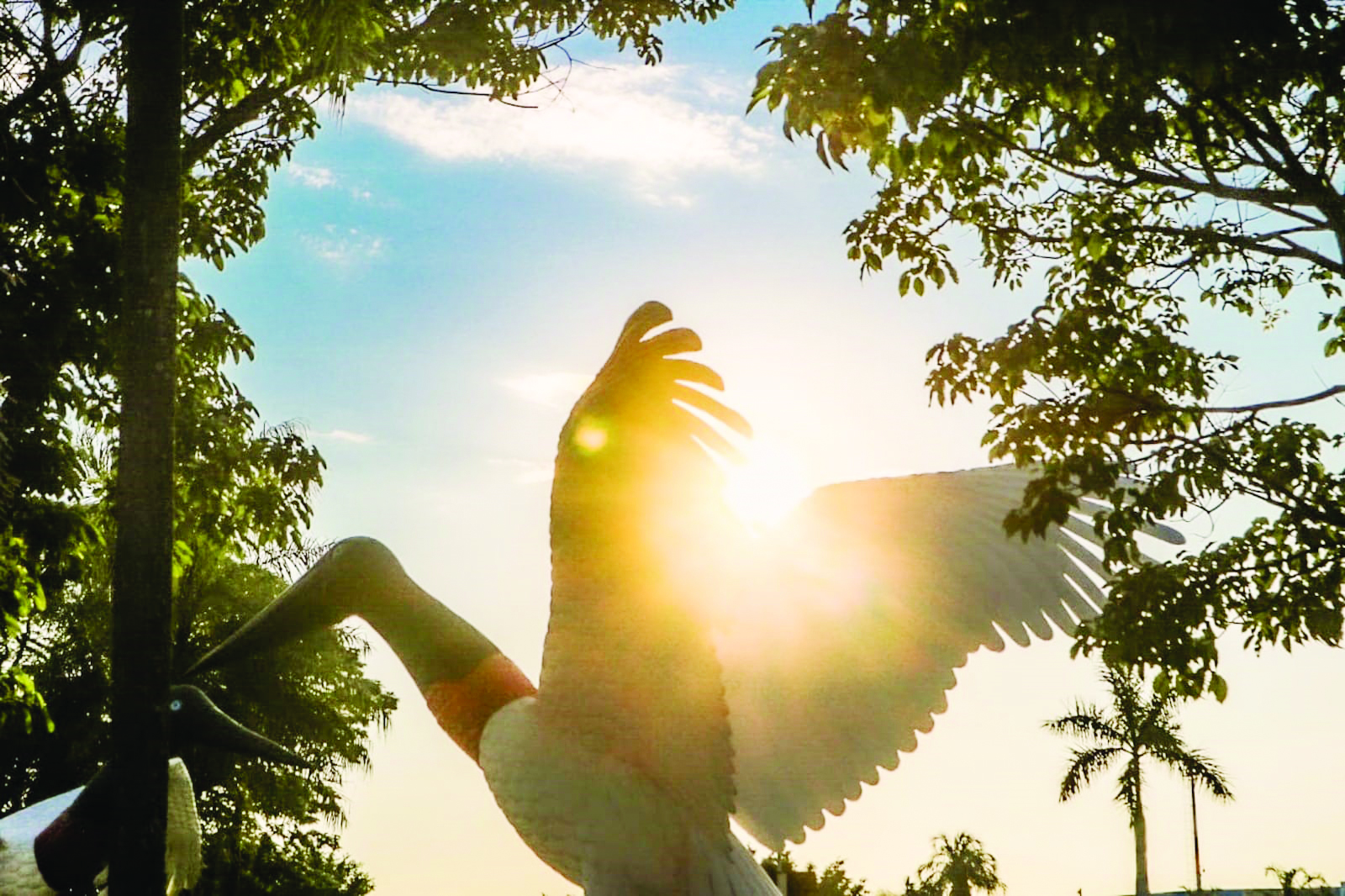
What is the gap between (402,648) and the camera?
4.57 m

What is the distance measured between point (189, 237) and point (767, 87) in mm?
6408

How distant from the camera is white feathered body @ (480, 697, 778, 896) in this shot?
415 cm

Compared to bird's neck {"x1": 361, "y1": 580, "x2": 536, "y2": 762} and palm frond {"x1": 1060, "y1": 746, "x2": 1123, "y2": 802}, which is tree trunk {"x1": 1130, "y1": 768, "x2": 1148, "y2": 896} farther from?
bird's neck {"x1": 361, "y1": 580, "x2": 536, "y2": 762}

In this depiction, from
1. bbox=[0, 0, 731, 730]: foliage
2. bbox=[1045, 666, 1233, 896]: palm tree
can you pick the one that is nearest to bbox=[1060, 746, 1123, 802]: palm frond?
bbox=[1045, 666, 1233, 896]: palm tree

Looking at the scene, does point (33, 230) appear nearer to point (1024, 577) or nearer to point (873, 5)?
point (873, 5)

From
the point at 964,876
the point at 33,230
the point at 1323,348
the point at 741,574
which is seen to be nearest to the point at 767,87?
the point at 741,574

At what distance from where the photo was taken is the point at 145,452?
5.84m

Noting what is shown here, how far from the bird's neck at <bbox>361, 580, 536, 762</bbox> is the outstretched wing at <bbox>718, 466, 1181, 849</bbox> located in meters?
1.01

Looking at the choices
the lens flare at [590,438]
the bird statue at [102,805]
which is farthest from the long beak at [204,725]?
the lens flare at [590,438]

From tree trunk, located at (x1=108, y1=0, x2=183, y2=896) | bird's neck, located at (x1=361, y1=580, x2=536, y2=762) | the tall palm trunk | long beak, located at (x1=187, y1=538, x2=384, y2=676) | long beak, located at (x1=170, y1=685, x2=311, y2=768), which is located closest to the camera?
bird's neck, located at (x1=361, y1=580, x2=536, y2=762)

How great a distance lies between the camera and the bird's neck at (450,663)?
4383 millimetres

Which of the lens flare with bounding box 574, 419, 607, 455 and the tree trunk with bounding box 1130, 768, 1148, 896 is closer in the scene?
the lens flare with bounding box 574, 419, 607, 455

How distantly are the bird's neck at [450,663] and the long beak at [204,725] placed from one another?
1419mm

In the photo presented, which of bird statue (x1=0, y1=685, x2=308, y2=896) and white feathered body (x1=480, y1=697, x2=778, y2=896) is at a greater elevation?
bird statue (x1=0, y1=685, x2=308, y2=896)
